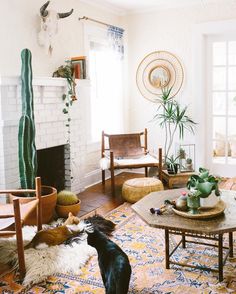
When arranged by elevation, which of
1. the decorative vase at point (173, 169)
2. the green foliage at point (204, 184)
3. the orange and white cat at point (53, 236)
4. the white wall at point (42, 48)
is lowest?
the orange and white cat at point (53, 236)

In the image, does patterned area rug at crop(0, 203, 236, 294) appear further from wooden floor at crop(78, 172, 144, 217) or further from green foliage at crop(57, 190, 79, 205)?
wooden floor at crop(78, 172, 144, 217)

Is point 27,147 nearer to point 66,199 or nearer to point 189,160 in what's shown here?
point 66,199

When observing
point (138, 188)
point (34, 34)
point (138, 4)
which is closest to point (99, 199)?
point (138, 188)

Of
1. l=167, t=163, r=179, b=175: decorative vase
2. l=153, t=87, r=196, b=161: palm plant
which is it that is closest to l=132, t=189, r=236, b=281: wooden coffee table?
l=167, t=163, r=179, b=175: decorative vase

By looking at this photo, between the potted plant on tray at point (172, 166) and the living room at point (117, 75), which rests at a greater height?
the living room at point (117, 75)

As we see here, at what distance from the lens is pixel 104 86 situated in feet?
18.4

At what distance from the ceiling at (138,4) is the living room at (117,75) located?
0.01 m

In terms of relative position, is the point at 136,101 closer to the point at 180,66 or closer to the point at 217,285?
the point at 180,66

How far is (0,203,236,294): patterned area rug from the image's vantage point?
249 centimetres

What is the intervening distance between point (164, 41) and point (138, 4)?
2.07 feet

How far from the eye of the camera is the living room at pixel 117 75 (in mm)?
4121

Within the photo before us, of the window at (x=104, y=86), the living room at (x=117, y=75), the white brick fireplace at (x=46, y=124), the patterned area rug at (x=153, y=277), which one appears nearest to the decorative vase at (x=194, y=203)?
the patterned area rug at (x=153, y=277)

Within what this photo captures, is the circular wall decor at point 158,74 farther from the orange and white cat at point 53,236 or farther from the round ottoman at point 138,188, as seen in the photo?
the orange and white cat at point 53,236

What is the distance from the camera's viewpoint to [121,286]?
7.17 ft
